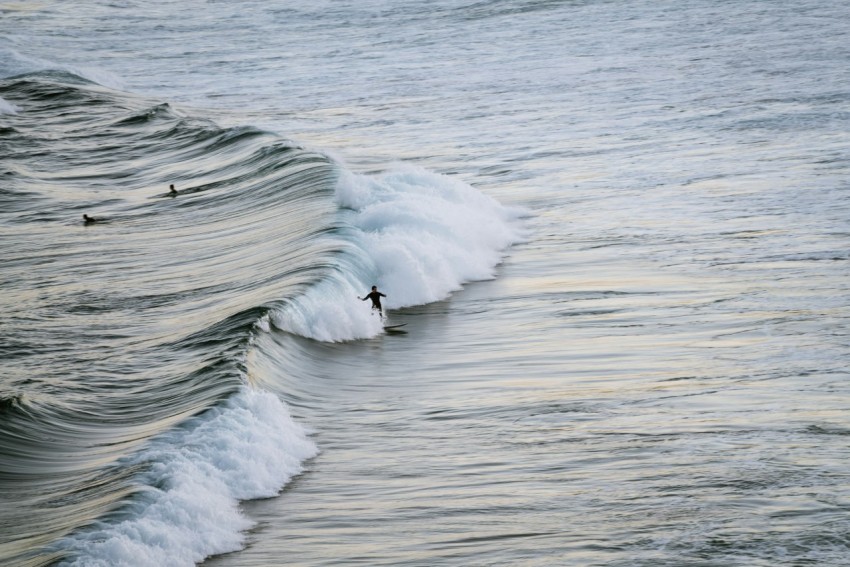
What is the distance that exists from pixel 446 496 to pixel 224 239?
11288 mm

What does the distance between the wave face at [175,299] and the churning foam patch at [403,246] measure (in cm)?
4

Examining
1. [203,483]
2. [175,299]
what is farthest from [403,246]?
[203,483]

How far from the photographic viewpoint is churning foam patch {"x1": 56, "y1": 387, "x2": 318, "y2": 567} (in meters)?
9.44

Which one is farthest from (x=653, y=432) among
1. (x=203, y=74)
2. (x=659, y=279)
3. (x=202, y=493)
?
(x=203, y=74)

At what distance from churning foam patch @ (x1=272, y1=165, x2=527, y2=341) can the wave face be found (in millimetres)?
39

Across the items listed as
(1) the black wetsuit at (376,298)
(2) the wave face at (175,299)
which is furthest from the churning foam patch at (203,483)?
(1) the black wetsuit at (376,298)

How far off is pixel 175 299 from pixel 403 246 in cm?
363

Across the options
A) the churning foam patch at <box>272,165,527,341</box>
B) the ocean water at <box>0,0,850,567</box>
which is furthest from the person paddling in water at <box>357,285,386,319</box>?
the ocean water at <box>0,0,850,567</box>

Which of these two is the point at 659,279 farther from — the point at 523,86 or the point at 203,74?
the point at 203,74

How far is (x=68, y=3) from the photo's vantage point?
7056 centimetres

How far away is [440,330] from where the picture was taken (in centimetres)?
Answer: 1616

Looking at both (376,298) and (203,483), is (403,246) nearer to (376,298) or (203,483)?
(376,298)

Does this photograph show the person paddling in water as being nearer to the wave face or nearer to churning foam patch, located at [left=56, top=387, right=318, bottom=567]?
the wave face

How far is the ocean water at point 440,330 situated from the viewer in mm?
9961
